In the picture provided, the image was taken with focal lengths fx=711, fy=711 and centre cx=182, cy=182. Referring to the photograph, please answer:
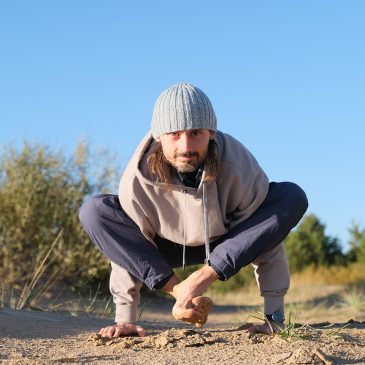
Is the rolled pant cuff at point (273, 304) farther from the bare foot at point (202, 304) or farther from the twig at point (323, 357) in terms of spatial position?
the twig at point (323, 357)

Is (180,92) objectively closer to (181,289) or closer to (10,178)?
(181,289)

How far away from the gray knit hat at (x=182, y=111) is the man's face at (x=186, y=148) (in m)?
0.04

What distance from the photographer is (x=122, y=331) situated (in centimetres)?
350

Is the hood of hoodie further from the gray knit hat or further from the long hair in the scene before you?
the gray knit hat

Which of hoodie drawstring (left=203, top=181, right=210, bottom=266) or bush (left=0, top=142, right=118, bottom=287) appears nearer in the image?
hoodie drawstring (left=203, top=181, right=210, bottom=266)

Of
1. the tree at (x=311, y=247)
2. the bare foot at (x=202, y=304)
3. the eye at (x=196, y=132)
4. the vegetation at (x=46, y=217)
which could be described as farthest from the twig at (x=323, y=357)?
the tree at (x=311, y=247)

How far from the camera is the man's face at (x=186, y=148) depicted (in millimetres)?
3291

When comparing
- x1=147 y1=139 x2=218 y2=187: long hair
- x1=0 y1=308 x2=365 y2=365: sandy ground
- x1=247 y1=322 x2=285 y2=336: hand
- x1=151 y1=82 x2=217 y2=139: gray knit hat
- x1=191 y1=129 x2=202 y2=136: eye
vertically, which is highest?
x1=151 y1=82 x2=217 y2=139: gray knit hat

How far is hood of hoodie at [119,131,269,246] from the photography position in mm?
3395

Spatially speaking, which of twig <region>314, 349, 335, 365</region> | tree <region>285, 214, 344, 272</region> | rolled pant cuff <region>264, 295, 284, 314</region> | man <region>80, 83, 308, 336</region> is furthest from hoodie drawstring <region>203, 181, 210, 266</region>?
tree <region>285, 214, 344, 272</region>

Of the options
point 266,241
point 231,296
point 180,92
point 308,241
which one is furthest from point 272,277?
point 308,241

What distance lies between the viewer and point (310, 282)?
44.7 feet

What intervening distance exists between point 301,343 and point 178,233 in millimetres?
847

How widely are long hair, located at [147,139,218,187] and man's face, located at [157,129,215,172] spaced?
3 cm
